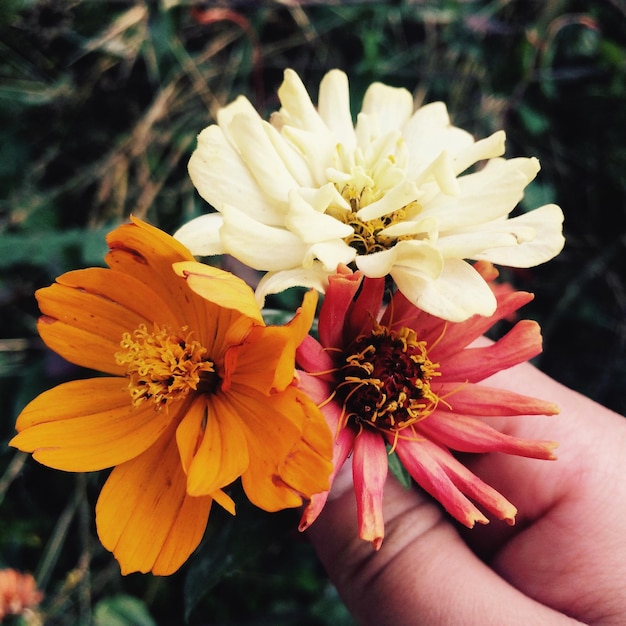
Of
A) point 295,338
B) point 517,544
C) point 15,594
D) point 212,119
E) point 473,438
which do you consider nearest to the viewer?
point 295,338

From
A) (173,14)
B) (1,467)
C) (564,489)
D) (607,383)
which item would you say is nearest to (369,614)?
(564,489)

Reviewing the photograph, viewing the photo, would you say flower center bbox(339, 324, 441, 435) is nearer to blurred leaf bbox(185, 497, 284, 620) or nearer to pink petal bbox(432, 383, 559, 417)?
pink petal bbox(432, 383, 559, 417)

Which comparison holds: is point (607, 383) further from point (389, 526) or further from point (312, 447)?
point (312, 447)

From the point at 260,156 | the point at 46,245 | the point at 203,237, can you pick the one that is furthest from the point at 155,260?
the point at 46,245

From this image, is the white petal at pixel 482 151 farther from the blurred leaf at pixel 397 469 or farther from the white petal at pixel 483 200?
the blurred leaf at pixel 397 469

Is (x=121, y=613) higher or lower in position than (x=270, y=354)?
lower

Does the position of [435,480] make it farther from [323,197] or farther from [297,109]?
[297,109]
